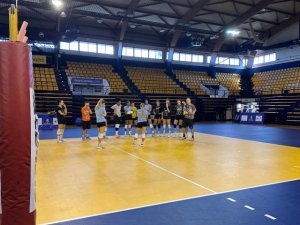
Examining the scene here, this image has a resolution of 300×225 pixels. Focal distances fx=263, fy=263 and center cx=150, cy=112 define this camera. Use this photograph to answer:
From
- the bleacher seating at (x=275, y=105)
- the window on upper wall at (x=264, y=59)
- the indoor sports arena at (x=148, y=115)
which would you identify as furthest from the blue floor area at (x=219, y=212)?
the window on upper wall at (x=264, y=59)

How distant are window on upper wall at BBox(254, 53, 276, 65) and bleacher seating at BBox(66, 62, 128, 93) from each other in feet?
54.3

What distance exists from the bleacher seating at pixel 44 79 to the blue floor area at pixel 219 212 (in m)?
17.6

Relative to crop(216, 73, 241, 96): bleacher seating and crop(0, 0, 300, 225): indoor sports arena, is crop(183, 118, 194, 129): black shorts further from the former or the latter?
crop(216, 73, 241, 96): bleacher seating

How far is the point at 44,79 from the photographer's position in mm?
20375

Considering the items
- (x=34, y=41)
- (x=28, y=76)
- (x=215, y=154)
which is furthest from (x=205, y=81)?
(x=28, y=76)

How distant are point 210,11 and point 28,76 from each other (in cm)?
2216

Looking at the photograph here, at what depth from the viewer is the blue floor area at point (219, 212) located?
3.50m

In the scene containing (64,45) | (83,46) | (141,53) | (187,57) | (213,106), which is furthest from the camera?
(187,57)

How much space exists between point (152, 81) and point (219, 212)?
21838mm

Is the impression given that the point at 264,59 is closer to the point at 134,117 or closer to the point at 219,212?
the point at 134,117

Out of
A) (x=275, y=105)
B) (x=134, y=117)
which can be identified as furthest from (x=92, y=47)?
(x=275, y=105)

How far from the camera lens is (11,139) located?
2236 millimetres

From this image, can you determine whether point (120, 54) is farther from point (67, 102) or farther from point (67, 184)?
point (67, 184)

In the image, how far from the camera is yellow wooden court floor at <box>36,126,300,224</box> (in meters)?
4.26
